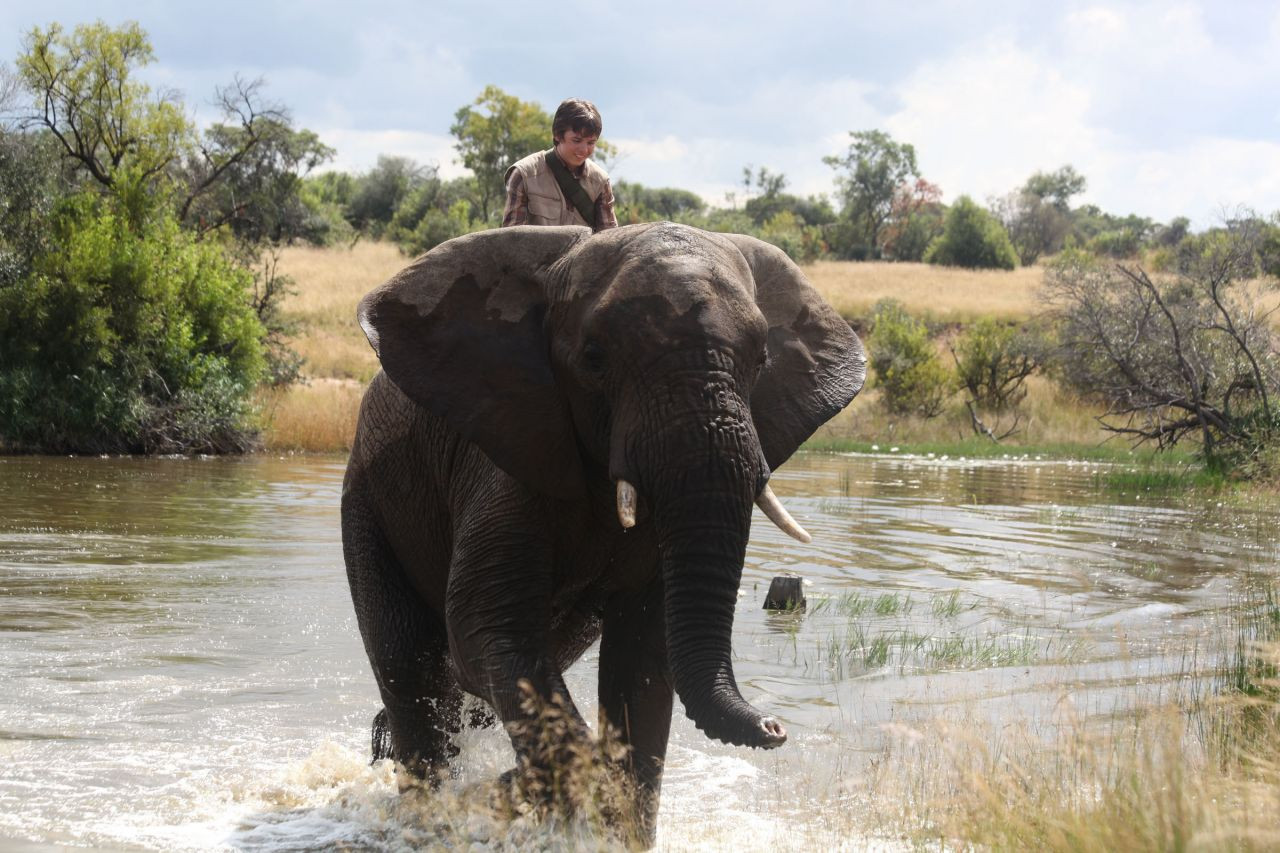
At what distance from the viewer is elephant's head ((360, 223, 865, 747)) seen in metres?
3.96

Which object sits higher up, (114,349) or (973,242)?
(973,242)

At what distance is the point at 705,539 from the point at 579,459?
2.36ft

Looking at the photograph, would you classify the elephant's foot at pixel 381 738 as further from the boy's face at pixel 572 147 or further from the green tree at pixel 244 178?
the green tree at pixel 244 178

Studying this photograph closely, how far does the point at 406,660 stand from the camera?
17.5 feet

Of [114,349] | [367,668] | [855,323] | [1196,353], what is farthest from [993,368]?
[367,668]

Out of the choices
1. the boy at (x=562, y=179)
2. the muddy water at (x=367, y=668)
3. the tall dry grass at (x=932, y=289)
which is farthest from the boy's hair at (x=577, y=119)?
the tall dry grass at (x=932, y=289)

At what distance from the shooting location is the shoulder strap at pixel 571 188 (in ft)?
19.0

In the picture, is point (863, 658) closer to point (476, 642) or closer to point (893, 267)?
point (476, 642)

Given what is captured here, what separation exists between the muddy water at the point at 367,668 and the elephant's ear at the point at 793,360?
4.07 ft

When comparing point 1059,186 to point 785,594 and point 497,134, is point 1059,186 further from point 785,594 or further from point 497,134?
point 785,594

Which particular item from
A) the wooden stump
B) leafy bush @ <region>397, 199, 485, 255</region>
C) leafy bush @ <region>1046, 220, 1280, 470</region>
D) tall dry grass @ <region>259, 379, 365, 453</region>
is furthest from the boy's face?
leafy bush @ <region>397, 199, 485, 255</region>

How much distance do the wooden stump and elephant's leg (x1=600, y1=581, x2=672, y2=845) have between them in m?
5.74

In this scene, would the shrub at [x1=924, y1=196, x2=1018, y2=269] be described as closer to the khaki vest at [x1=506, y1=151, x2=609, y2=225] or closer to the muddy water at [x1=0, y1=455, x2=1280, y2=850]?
the muddy water at [x1=0, y1=455, x2=1280, y2=850]

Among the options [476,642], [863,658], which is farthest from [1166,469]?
[476,642]
